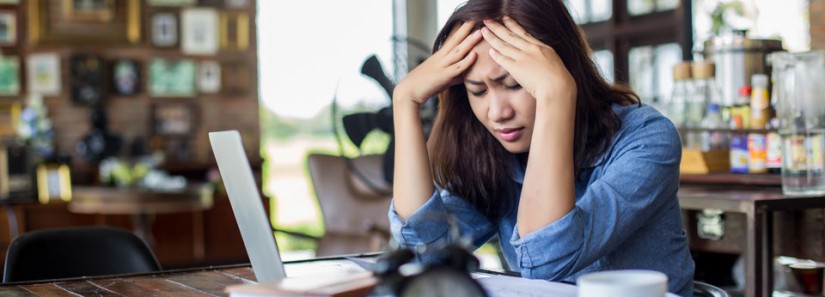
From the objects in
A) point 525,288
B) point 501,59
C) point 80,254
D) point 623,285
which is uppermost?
point 501,59

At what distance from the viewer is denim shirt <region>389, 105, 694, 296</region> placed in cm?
150

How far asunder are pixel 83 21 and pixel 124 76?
46cm

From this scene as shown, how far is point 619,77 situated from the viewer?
2.05 m

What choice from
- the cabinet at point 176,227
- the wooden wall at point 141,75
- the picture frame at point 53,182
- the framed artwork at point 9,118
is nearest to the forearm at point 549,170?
the cabinet at point 176,227

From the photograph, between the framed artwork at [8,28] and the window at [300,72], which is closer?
the framed artwork at [8,28]

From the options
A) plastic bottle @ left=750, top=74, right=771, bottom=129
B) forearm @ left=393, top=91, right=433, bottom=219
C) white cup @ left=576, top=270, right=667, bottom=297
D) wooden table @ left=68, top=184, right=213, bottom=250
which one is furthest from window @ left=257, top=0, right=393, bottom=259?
white cup @ left=576, top=270, right=667, bottom=297

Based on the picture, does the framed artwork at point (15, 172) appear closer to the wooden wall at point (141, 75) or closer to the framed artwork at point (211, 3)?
the wooden wall at point (141, 75)

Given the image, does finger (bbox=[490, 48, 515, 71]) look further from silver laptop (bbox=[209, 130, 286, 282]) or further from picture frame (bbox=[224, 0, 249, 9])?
picture frame (bbox=[224, 0, 249, 9])

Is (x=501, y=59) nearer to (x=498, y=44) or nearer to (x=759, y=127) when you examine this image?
(x=498, y=44)

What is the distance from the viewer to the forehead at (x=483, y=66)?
5.32 ft

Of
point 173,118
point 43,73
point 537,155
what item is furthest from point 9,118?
point 537,155

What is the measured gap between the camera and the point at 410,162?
177cm

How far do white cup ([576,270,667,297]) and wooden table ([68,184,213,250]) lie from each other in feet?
15.7

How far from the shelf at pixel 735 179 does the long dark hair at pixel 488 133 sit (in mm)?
1321
